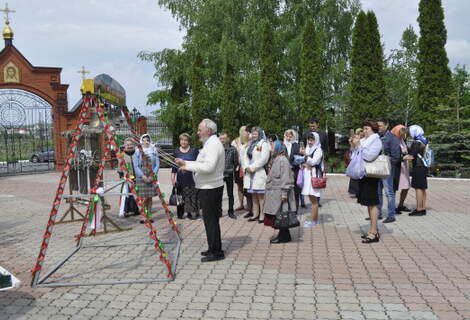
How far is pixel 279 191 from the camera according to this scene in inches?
250

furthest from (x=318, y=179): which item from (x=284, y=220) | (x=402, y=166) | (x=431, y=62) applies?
(x=431, y=62)

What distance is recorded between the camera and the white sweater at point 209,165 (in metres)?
5.28

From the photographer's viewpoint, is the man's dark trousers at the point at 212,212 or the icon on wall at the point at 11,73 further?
the icon on wall at the point at 11,73

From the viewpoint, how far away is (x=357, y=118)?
1845 centimetres

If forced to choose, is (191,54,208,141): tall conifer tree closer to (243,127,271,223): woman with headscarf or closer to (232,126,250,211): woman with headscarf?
(232,126,250,211): woman with headscarf

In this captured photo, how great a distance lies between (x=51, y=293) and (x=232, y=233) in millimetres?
3305

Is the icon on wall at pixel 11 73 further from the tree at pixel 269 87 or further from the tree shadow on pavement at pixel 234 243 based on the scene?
the tree shadow on pavement at pixel 234 243

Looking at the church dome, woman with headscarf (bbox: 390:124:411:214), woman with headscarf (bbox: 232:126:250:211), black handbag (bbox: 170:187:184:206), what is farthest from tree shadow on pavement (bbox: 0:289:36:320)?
the church dome

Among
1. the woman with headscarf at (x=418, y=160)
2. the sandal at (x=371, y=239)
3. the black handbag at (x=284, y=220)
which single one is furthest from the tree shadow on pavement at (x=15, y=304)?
the woman with headscarf at (x=418, y=160)

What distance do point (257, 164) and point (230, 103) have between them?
13972 millimetres

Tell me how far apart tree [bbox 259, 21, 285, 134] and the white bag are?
1434 centimetres

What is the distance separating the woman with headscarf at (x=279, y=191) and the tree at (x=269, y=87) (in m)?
14.1

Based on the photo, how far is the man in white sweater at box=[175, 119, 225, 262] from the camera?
17.4 ft

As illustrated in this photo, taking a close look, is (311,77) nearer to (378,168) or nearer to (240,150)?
(240,150)
